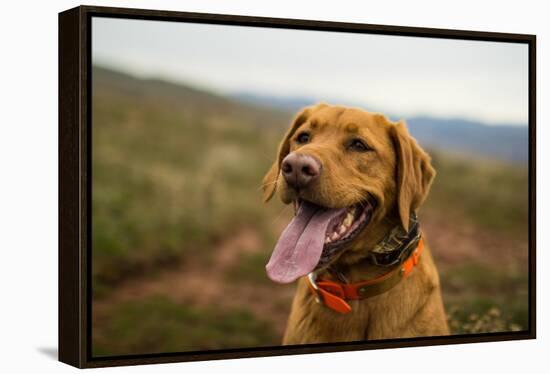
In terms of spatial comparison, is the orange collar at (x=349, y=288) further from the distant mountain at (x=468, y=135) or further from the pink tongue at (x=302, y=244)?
the distant mountain at (x=468, y=135)

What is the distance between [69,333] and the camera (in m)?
6.37

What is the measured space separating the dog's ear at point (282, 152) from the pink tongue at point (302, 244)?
48cm

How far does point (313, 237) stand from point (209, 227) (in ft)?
4.26

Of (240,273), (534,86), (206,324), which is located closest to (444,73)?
(534,86)

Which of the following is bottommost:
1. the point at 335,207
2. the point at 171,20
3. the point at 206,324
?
the point at 206,324

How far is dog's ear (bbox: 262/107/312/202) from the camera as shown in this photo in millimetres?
6457

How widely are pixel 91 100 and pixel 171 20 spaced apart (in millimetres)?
817

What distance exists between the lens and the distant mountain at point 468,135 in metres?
7.40

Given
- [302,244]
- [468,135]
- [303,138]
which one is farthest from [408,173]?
[468,135]

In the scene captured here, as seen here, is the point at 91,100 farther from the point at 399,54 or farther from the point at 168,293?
the point at 399,54

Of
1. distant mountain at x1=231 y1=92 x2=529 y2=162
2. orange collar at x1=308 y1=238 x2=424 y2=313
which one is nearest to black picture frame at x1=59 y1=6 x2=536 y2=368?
orange collar at x1=308 y1=238 x2=424 y2=313

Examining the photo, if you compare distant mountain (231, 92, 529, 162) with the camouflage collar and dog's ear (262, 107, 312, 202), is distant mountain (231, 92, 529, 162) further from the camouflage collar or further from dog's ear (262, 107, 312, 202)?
the camouflage collar

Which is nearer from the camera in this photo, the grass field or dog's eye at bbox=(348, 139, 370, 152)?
dog's eye at bbox=(348, 139, 370, 152)

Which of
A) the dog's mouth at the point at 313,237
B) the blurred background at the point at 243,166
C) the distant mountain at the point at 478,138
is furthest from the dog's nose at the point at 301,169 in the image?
the distant mountain at the point at 478,138
